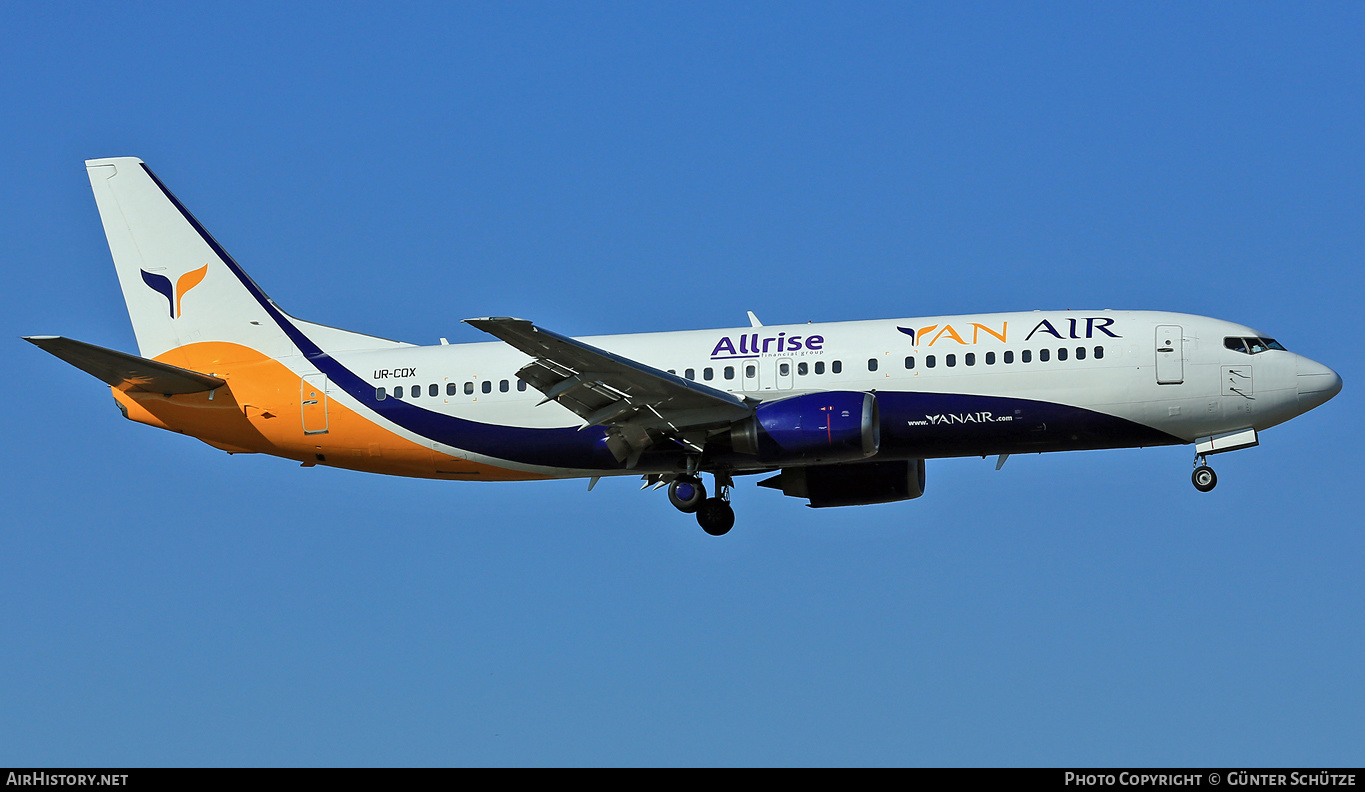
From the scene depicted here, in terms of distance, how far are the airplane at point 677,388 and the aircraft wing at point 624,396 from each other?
7cm

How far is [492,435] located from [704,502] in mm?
5872

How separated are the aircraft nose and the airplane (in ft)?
0.16

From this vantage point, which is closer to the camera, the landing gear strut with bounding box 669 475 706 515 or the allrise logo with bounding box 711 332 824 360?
the allrise logo with bounding box 711 332 824 360

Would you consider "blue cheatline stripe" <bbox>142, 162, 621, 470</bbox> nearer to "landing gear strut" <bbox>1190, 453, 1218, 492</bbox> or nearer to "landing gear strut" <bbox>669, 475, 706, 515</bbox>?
"landing gear strut" <bbox>669, 475, 706, 515</bbox>

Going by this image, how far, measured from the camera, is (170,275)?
139ft

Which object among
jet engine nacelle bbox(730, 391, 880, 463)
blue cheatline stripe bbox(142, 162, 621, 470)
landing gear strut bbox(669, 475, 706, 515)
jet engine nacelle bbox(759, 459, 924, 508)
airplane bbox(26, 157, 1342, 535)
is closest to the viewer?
jet engine nacelle bbox(730, 391, 880, 463)

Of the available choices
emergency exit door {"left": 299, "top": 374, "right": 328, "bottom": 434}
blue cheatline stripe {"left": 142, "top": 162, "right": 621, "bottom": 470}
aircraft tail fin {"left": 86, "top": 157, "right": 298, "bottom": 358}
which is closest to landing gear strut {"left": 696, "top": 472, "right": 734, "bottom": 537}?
blue cheatline stripe {"left": 142, "top": 162, "right": 621, "bottom": 470}

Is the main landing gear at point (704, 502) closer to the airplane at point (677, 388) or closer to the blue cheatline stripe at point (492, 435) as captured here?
the airplane at point (677, 388)

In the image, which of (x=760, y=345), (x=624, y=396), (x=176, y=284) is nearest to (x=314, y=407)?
(x=176, y=284)

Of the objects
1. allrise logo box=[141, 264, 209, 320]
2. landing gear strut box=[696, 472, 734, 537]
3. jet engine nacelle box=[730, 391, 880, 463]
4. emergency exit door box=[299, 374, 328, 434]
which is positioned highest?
allrise logo box=[141, 264, 209, 320]

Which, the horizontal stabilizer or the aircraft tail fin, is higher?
the aircraft tail fin

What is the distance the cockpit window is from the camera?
119 feet
